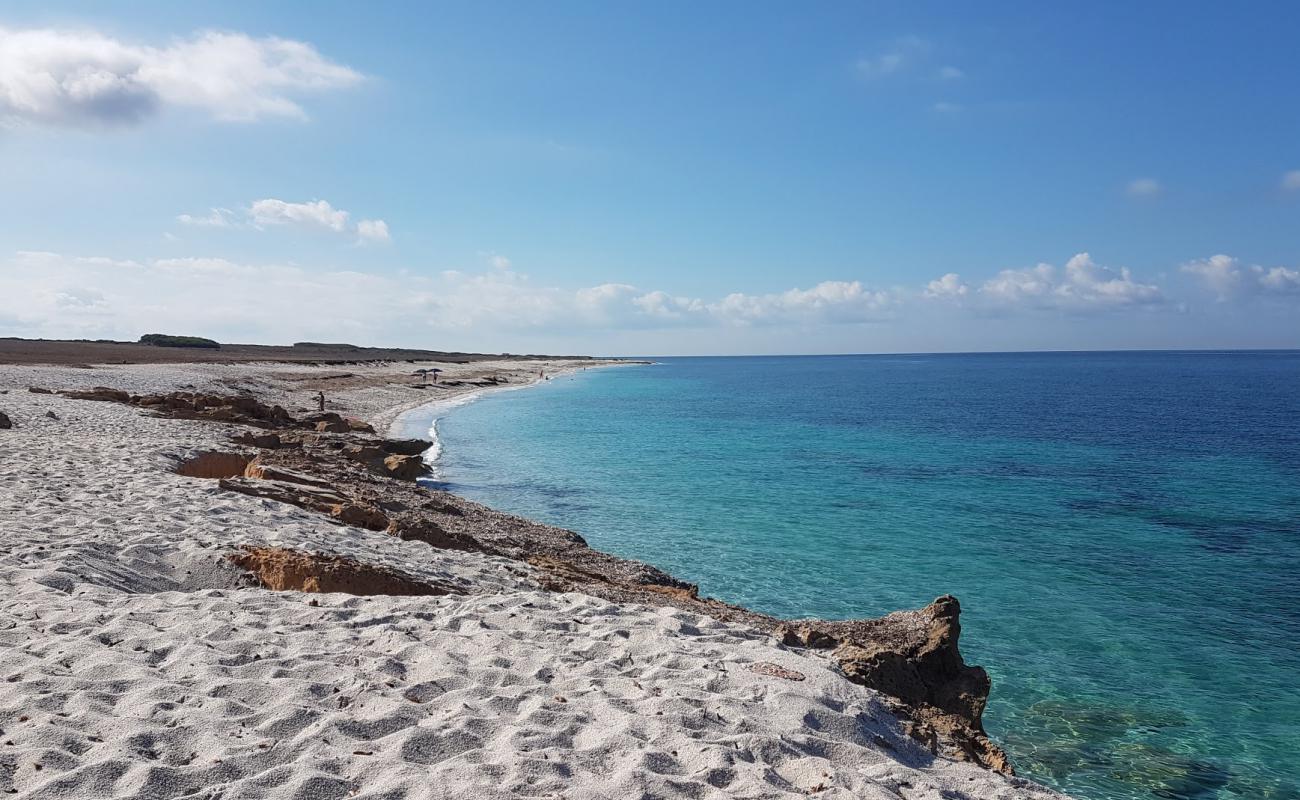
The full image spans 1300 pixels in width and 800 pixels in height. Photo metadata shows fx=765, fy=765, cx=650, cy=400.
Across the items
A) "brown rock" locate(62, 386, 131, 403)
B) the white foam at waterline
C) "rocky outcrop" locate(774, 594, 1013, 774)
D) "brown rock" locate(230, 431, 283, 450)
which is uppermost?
"brown rock" locate(62, 386, 131, 403)

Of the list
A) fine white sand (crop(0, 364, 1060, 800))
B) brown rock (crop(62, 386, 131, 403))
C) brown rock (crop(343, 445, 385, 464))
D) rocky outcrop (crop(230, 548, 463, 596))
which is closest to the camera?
fine white sand (crop(0, 364, 1060, 800))

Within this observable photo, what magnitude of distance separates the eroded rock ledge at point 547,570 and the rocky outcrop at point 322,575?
0.01 meters

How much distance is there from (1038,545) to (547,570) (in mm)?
13376

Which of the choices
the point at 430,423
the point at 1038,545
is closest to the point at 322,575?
the point at 1038,545

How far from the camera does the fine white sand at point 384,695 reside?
425 cm

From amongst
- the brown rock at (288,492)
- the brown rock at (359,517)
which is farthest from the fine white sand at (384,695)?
the brown rock at (288,492)

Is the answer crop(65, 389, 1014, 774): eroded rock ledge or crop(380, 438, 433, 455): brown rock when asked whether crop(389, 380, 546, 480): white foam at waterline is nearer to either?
crop(380, 438, 433, 455): brown rock

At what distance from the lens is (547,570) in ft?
35.4

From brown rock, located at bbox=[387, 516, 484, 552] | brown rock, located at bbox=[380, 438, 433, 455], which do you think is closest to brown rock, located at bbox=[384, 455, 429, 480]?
brown rock, located at bbox=[380, 438, 433, 455]

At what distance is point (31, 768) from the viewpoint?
3.91 m

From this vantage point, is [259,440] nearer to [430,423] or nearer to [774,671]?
[774,671]

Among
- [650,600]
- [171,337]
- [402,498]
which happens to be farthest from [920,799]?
[171,337]

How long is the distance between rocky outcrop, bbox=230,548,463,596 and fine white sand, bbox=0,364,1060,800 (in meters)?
0.32

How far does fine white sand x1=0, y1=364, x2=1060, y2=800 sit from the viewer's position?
425 cm
